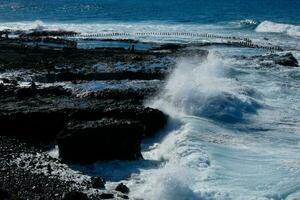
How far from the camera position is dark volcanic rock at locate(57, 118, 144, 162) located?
734 inches

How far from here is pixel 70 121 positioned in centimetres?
2036

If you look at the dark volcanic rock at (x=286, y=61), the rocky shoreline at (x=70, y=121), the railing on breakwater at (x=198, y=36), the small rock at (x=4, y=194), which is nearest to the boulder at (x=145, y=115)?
the rocky shoreline at (x=70, y=121)

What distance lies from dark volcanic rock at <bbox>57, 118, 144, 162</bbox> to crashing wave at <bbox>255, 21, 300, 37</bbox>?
48.3 meters

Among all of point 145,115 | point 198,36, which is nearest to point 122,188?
point 145,115

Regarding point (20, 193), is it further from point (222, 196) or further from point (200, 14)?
point (200, 14)

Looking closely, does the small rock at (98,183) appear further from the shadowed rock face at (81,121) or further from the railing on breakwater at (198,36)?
the railing on breakwater at (198,36)

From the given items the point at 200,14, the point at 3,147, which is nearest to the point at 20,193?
the point at 3,147

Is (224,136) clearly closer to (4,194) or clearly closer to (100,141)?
(100,141)

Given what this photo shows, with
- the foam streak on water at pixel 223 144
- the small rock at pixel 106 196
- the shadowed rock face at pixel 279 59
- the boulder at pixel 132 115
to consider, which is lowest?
the small rock at pixel 106 196

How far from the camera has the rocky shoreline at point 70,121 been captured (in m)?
16.8

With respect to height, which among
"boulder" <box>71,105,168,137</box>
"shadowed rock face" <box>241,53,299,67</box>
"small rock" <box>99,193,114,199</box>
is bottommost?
"small rock" <box>99,193,114,199</box>

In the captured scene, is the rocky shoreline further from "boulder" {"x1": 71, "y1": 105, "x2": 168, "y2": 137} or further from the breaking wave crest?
the breaking wave crest

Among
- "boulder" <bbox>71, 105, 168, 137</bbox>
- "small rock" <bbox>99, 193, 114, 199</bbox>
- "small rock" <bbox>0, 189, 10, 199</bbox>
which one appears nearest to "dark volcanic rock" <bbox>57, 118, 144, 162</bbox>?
"boulder" <bbox>71, 105, 168, 137</bbox>

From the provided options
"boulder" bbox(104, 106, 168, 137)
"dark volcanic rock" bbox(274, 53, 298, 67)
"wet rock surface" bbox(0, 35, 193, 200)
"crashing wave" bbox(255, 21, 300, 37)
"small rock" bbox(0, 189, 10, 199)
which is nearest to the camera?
"small rock" bbox(0, 189, 10, 199)
